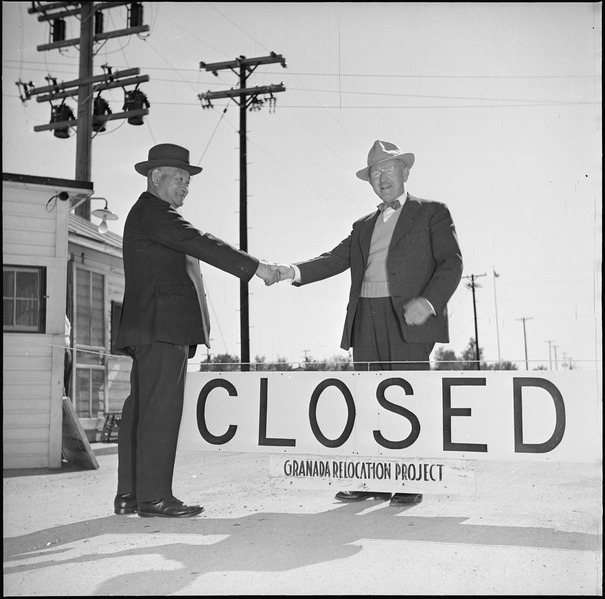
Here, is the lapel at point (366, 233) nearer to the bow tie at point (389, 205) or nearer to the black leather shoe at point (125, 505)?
the bow tie at point (389, 205)

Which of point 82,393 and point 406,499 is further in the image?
→ point 82,393

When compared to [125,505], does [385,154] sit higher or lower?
higher

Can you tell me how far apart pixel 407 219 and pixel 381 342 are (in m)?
0.67

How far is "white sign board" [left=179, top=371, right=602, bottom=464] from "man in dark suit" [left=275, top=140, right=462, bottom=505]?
0.23 m

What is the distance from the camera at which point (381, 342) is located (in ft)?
12.0

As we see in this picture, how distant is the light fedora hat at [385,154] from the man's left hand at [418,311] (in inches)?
31.5

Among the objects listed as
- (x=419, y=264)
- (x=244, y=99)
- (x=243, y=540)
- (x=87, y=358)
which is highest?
(x=244, y=99)

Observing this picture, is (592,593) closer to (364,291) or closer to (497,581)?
(497,581)

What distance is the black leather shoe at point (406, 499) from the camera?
357 centimetres

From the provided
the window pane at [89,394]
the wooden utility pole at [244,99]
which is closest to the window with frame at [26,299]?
the wooden utility pole at [244,99]

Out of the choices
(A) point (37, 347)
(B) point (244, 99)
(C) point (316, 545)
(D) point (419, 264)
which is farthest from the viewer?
(B) point (244, 99)

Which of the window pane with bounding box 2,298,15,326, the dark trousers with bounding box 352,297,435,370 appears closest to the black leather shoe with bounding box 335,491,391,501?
the dark trousers with bounding box 352,297,435,370

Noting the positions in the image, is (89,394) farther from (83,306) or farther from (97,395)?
(83,306)

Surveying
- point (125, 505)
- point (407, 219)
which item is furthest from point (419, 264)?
point (125, 505)
